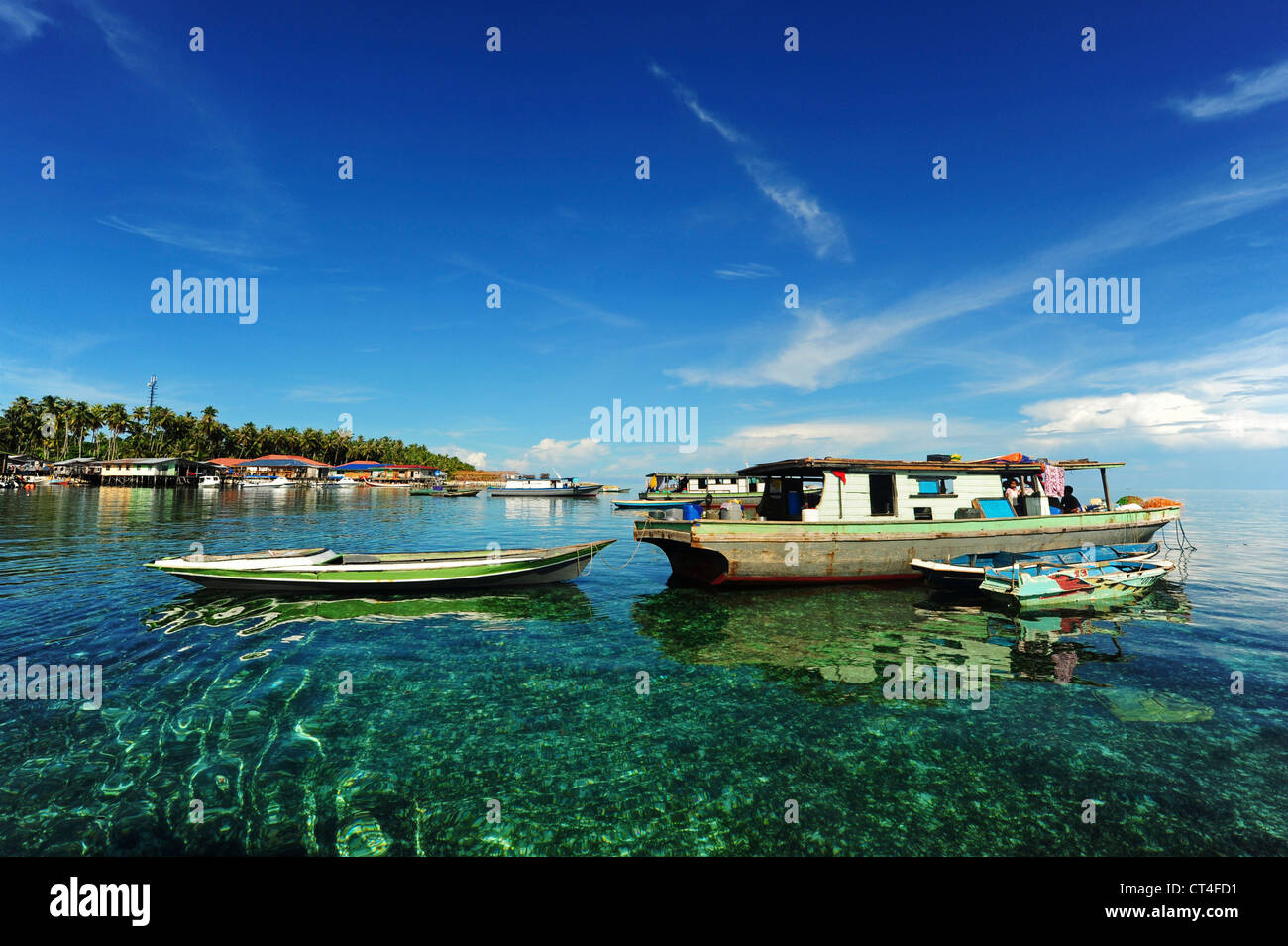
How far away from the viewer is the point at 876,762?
7.69m

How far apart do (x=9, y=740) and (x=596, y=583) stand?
51.9 feet

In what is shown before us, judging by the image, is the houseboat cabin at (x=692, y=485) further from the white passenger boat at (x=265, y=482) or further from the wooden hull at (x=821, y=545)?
the white passenger boat at (x=265, y=482)

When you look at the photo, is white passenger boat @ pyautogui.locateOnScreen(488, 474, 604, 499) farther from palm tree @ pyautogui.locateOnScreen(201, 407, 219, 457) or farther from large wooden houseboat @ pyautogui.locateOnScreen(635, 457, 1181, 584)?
large wooden houseboat @ pyautogui.locateOnScreen(635, 457, 1181, 584)

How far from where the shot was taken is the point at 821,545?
18469 mm

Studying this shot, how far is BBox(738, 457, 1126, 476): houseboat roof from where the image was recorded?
60.8 feet

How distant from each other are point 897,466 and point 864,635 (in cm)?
828

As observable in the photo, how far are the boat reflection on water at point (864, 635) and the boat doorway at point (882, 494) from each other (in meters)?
3.09

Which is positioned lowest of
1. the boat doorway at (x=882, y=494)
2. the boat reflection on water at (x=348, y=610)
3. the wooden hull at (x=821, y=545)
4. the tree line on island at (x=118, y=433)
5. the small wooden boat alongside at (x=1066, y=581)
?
the boat reflection on water at (x=348, y=610)

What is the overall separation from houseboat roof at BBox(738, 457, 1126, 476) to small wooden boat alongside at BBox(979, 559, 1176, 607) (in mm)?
4727

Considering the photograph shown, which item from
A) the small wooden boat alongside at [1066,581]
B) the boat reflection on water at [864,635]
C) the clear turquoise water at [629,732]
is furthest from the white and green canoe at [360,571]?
the small wooden boat alongside at [1066,581]

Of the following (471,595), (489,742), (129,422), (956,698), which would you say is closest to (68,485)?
(129,422)

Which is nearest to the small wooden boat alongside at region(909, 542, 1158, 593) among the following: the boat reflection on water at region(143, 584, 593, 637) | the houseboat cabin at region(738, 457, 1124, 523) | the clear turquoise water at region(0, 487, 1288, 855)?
the clear turquoise water at region(0, 487, 1288, 855)

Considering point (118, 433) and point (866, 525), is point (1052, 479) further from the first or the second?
point (118, 433)

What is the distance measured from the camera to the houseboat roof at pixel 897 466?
60.8 feet
